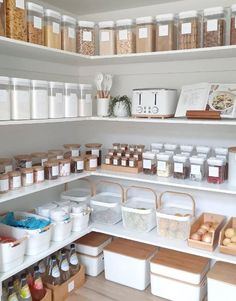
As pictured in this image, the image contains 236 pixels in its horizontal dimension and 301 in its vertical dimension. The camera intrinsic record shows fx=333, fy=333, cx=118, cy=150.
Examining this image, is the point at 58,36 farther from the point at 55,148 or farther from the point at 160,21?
the point at 55,148

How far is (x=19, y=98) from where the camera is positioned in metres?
1.83

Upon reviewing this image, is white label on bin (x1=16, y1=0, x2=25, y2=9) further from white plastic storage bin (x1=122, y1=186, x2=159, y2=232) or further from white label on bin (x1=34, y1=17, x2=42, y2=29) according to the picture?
white plastic storage bin (x1=122, y1=186, x2=159, y2=232)

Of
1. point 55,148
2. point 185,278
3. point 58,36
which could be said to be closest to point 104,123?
point 55,148

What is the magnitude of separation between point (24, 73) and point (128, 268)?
5.17ft

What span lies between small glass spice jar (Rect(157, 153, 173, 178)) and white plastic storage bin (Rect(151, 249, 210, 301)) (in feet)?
1.97

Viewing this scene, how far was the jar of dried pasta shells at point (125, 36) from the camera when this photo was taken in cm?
221

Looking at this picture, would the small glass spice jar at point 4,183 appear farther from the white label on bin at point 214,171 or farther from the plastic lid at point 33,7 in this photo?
the white label on bin at point 214,171

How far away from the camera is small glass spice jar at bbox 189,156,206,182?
2152 millimetres

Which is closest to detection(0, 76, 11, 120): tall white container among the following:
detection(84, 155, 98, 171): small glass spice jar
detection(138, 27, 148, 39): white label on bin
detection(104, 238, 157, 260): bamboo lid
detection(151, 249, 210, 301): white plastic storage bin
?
detection(84, 155, 98, 171): small glass spice jar

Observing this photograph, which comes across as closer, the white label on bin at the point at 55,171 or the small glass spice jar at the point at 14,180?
the small glass spice jar at the point at 14,180

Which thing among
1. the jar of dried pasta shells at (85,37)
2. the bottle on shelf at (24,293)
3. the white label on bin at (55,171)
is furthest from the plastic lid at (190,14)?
the bottle on shelf at (24,293)

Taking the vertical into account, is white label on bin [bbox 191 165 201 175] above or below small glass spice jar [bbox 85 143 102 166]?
below

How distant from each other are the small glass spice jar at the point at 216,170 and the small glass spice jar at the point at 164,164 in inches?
11.1

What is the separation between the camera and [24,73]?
2354 mm
